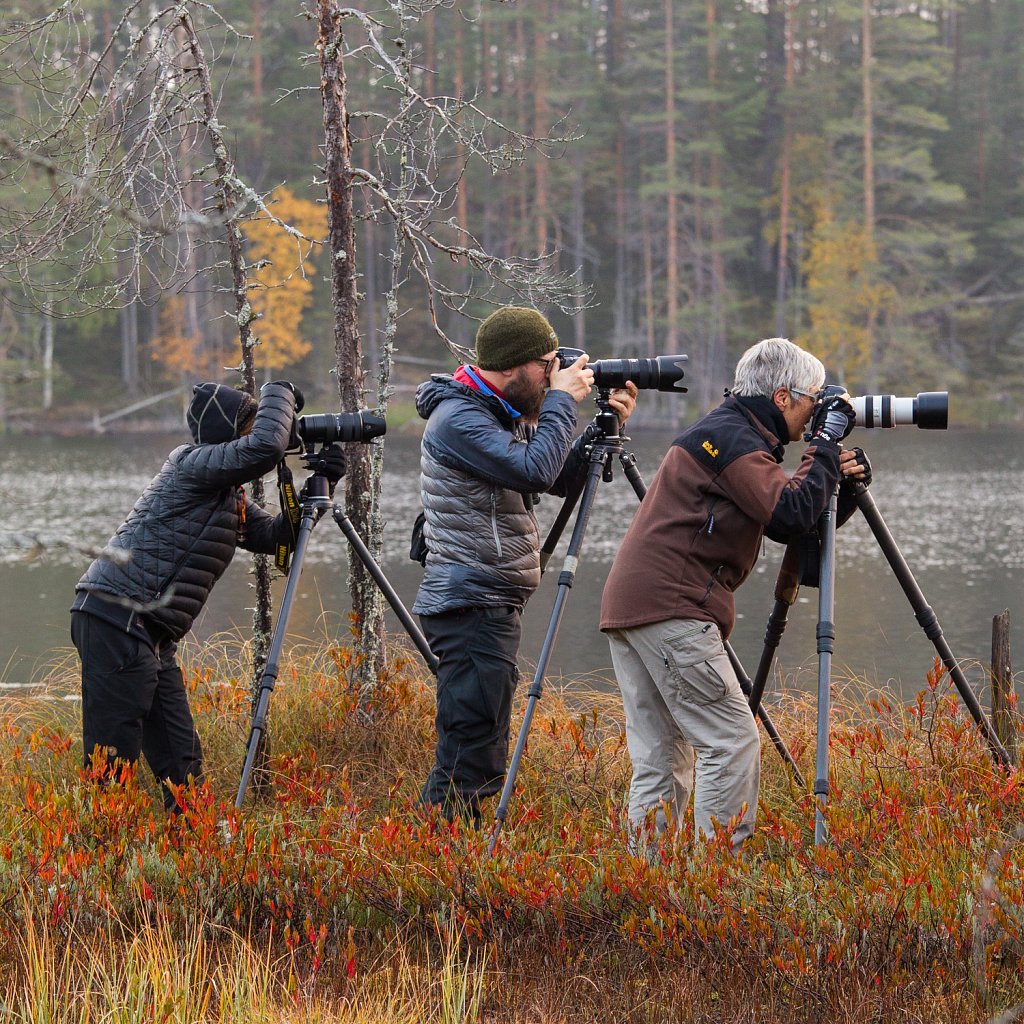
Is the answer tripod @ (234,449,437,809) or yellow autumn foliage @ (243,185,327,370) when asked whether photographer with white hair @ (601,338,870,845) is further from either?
yellow autumn foliage @ (243,185,327,370)

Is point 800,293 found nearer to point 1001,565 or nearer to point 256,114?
point 256,114

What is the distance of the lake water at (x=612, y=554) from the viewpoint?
10227mm

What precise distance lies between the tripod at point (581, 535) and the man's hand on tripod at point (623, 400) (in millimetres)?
15

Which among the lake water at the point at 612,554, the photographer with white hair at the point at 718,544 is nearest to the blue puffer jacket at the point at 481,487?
the photographer with white hair at the point at 718,544

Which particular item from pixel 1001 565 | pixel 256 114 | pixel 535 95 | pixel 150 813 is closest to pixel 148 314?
pixel 256 114

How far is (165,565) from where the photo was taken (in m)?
4.20

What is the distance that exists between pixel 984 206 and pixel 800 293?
7747 mm

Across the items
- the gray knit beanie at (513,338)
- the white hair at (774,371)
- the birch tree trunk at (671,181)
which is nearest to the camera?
the white hair at (774,371)

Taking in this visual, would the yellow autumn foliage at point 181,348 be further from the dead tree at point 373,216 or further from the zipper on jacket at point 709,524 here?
the zipper on jacket at point 709,524

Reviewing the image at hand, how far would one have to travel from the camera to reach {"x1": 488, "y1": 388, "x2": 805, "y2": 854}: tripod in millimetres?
3764

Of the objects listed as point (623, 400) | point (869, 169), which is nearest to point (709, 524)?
point (623, 400)

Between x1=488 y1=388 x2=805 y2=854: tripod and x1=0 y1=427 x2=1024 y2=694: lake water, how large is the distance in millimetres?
1683

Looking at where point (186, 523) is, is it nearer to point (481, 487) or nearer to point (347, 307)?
point (481, 487)

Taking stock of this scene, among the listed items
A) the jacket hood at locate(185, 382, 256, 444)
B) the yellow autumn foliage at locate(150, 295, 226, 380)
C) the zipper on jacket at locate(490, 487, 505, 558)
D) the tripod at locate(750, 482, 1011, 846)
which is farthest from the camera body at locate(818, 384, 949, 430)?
the yellow autumn foliage at locate(150, 295, 226, 380)
